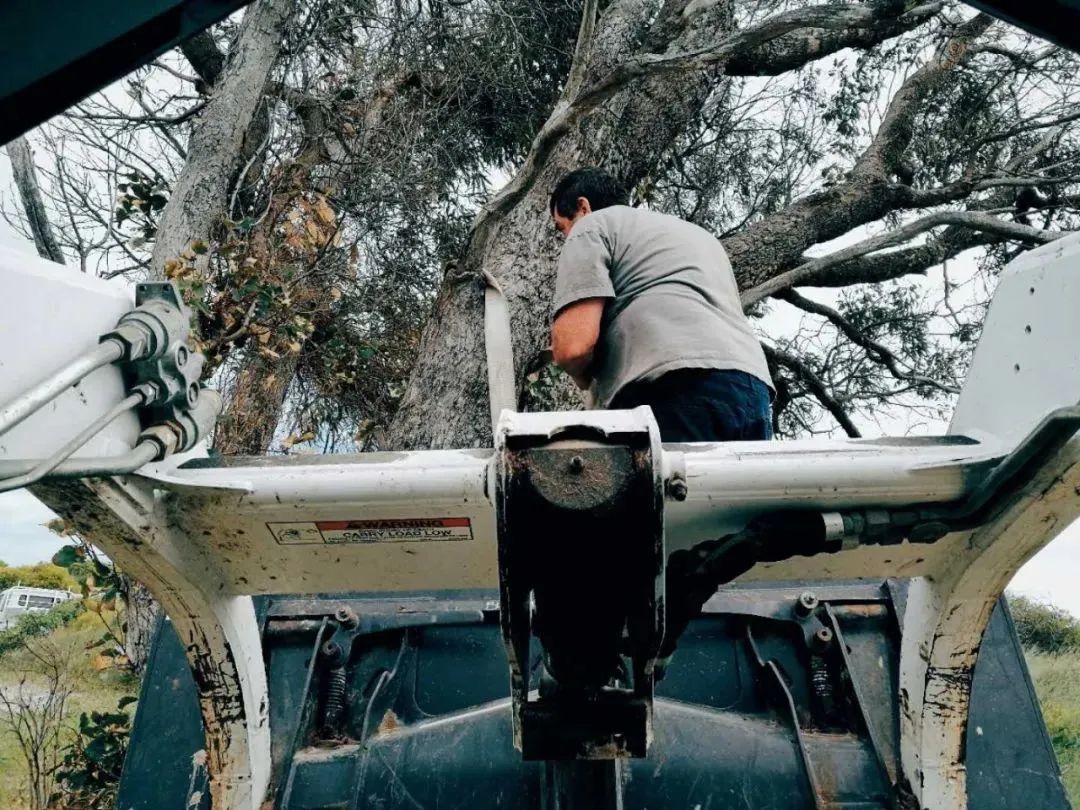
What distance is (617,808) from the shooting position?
57.4 inches

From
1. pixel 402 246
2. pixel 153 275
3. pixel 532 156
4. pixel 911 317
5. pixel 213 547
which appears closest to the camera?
pixel 213 547

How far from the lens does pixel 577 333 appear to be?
7.13 ft

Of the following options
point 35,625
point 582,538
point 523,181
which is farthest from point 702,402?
point 35,625

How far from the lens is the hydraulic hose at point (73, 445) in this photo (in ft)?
3.36

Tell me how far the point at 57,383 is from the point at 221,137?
14.8ft

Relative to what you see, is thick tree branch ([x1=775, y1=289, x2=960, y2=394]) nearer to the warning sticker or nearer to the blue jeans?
the blue jeans

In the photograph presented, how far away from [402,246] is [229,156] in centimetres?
153

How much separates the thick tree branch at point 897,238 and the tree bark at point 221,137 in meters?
3.02

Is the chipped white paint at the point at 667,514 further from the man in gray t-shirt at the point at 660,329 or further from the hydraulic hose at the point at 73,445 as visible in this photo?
the man in gray t-shirt at the point at 660,329

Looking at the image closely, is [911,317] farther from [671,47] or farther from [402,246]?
[402,246]

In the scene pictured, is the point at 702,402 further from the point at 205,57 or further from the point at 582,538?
the point at 205,57

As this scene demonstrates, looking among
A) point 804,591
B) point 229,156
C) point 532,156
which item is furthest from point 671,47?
point 804,591

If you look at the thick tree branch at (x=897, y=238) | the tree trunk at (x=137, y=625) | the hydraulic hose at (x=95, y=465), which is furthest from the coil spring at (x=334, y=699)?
the thick tree branch at (x=897, y=238)

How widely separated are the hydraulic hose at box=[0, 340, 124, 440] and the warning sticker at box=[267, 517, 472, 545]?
36 centimetres
